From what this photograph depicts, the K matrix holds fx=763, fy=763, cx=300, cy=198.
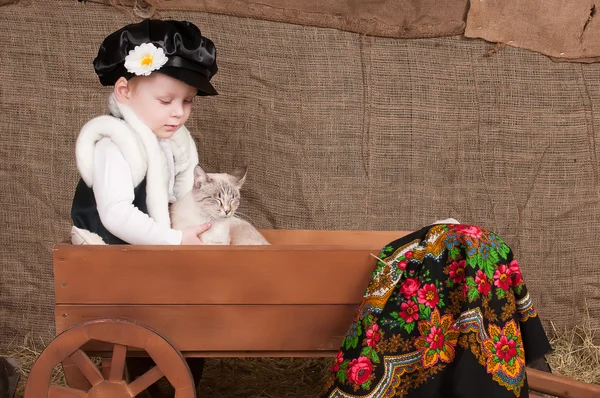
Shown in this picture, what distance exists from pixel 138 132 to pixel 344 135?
3.11 feet

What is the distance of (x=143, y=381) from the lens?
5.13ft

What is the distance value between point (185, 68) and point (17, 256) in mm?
1163

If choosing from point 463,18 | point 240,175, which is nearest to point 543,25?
point 463,18

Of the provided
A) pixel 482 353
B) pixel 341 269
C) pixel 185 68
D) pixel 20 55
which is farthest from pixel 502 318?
pixel 20 55

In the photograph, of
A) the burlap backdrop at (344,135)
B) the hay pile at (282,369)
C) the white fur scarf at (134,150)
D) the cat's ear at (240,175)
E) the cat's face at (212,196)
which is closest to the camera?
the white fur scarf at (134,150)

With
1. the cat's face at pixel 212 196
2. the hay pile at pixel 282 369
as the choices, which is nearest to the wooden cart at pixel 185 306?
the cat's face at pixel 212 196

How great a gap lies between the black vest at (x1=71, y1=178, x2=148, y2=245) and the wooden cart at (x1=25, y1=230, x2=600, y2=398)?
5.2 inches

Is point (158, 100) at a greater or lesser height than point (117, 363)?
greater

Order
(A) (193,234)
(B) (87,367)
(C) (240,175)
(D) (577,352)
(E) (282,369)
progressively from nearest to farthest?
(B) (87,367) < (A) (193,234) < (C) (240,175) < (E) (282,369) < (D) (577,352)

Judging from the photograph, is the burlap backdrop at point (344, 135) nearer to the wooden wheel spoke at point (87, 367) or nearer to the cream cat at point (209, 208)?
the cream cat at point (209, 208)

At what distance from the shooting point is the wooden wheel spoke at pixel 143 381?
1.55 meters

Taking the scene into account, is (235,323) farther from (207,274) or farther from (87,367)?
(87,367)

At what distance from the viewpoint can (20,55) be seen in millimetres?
2396

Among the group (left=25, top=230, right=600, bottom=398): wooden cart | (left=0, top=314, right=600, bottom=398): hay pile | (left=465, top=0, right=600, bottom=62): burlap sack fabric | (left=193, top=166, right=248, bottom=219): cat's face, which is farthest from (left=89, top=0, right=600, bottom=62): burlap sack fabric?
(left=25, top=230, right=600, bottom=398): wooden cart
